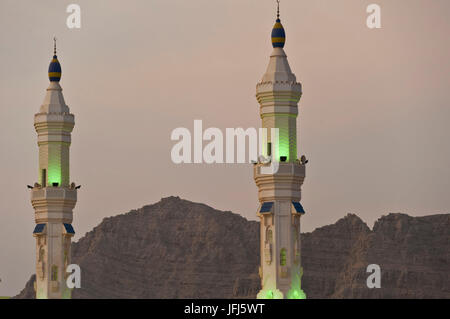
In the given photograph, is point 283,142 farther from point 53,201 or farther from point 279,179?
point 53,201

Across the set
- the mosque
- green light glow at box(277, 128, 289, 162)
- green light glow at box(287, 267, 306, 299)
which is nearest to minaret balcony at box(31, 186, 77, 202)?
the mosque

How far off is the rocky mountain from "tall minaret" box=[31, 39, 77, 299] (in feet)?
305

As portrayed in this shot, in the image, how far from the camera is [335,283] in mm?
180375

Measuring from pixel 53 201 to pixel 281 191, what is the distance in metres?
14.5

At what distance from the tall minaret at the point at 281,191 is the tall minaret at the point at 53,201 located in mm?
12942

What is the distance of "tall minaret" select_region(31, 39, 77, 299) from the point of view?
7406 cm

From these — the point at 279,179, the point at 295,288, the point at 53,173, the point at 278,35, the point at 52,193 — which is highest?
the point at 278,35

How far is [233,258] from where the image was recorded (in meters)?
182

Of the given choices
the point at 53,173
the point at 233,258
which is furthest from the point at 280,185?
the point at 233,258

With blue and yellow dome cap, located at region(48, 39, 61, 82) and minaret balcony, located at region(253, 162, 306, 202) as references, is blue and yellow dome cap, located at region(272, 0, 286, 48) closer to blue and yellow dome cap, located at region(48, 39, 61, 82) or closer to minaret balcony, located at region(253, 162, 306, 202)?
minaret balcony, located at region(253, 162, 306, 202)

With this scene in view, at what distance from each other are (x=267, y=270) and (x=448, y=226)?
128m
